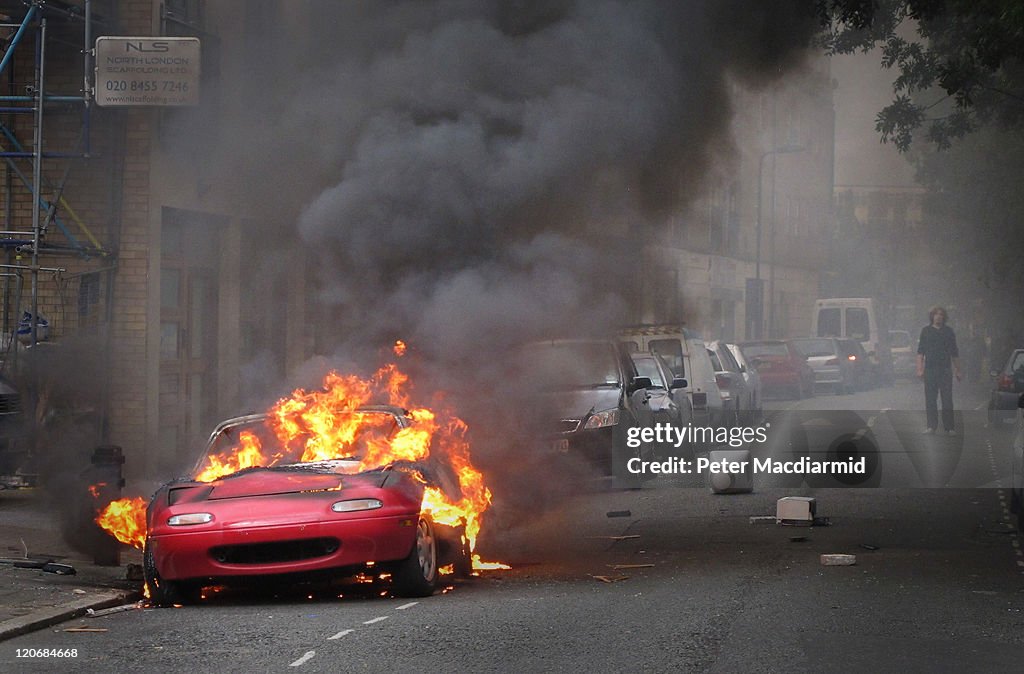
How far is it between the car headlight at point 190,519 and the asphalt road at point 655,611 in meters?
0.51

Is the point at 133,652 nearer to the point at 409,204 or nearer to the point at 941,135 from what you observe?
the point at 409,204

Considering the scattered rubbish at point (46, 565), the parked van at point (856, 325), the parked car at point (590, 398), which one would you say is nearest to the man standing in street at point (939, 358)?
the parked car at point (590, 398)

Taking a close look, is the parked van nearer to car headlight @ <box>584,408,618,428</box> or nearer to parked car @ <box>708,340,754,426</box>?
parked car @ <box>708,340,754,426</box>

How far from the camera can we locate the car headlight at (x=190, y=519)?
871 centimetres

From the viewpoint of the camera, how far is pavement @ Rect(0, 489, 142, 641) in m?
8.37

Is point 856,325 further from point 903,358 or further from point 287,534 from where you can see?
point 287,534

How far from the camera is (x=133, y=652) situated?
7.30m

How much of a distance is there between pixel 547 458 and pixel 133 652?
631 centimetres

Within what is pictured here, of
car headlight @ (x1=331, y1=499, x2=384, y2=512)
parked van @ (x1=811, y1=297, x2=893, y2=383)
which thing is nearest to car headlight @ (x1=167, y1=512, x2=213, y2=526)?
car headlight @ (x1=331, y1=499, x2=384, y2=512)

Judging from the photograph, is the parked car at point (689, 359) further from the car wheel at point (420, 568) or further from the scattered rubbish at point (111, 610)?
the scattered rubbish at point (111, 610)

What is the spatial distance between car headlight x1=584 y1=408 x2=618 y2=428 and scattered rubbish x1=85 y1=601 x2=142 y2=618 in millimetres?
6725

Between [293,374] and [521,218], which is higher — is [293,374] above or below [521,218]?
below

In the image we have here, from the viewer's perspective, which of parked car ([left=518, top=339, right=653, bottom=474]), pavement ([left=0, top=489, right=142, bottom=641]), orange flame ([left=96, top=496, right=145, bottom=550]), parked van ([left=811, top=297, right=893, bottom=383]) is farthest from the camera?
parked van ([left=811, top=297, right=893, bottom=383])

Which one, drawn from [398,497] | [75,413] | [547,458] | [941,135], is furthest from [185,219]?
[941,135]
